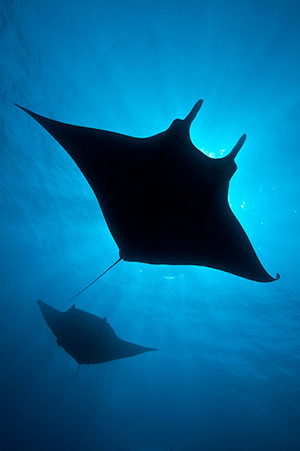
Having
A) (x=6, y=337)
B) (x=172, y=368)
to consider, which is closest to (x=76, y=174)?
(x=172, y=368)

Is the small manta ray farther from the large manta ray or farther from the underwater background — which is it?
the underwater background

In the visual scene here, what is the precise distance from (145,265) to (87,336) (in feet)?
35.4

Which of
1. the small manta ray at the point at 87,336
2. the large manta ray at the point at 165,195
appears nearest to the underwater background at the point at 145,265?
the large manta ray at the point at 165,195

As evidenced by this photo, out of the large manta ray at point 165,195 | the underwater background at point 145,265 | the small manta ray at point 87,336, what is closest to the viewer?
the large manta ray at point 165,195

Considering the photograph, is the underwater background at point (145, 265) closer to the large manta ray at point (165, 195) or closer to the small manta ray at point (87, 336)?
the large manta ray at point (165, 195)

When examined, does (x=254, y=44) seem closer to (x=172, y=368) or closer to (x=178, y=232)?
(x=178, y=232)

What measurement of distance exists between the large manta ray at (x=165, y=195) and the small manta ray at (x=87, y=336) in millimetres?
4283

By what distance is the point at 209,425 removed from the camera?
40.3 m

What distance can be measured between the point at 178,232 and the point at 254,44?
25.1ft

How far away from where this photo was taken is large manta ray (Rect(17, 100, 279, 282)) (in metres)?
3.60

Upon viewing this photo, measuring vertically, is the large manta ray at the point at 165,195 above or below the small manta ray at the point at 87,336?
above

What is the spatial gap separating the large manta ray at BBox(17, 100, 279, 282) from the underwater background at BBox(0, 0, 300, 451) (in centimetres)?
693

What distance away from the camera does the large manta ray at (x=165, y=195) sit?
142 inches

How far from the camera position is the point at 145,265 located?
18797mm
